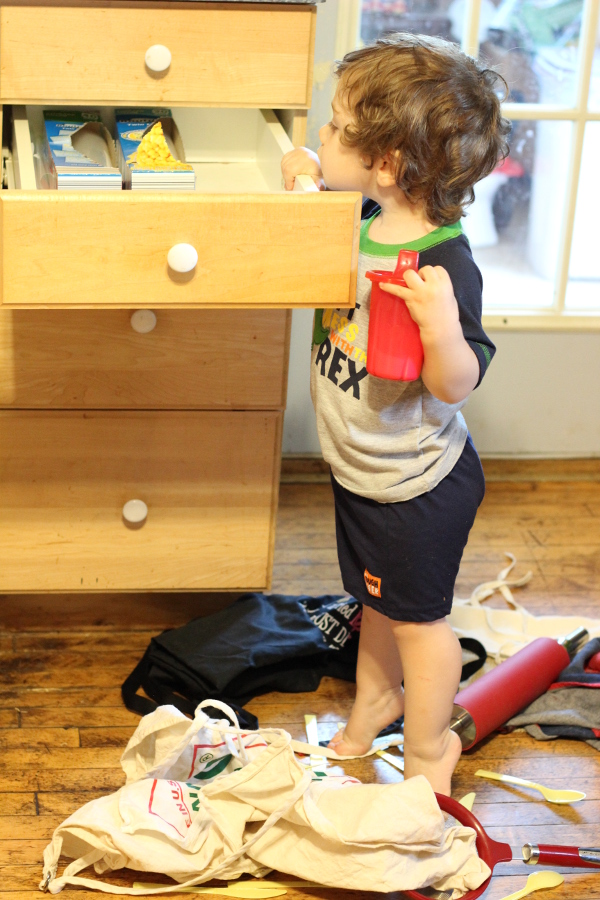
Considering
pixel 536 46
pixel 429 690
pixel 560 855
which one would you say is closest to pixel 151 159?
pixel 429 690

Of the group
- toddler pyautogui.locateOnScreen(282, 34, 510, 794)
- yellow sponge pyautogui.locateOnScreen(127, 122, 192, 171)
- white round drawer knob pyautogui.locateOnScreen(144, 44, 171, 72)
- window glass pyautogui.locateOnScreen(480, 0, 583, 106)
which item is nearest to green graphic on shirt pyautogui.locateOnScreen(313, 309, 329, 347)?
toddler pyautogui.locateOnScreen(282, 34, 510, 794)

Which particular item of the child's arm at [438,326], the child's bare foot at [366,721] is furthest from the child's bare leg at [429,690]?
the child's arm at [438,326]

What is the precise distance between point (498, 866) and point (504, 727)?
26 centimetres

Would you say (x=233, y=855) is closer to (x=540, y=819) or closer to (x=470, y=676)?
(x=540, y=819)

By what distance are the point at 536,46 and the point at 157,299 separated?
124cm

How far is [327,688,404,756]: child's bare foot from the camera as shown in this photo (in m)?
1.40

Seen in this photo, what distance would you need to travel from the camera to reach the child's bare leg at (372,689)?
1.38m

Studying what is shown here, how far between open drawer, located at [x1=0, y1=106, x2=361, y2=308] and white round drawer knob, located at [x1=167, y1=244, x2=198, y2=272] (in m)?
0.01

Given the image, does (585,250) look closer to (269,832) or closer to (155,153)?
(155,153)

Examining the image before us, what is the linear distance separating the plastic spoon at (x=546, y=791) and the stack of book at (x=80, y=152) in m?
0.89

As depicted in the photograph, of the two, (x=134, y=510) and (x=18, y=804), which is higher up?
(x=134, y=510)

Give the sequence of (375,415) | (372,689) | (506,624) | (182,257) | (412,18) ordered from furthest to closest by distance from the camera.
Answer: (412,18), (506,624), (372,689), (375,415), (182,257)

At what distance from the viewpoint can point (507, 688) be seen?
1.45 meters

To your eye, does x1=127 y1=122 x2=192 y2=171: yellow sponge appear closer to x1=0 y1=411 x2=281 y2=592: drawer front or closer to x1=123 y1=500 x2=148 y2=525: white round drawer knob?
x1=0 y1=411 x2=281 y2=592: drawer front
